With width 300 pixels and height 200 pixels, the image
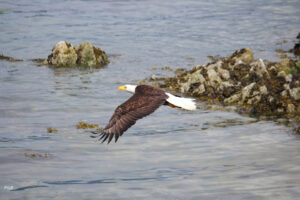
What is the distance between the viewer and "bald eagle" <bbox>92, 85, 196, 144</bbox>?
32.3ft

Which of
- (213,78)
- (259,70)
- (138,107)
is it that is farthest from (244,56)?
(138,107)

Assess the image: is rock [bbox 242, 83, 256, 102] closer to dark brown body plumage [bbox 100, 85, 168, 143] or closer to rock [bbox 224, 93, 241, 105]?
rock [bbox 224, 93, 241, 105]

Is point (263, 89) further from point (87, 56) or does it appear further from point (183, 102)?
point (87, 56)

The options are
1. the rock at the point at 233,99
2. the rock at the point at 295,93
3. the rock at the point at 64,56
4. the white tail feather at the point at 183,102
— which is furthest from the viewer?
the rock at the point at 64,56

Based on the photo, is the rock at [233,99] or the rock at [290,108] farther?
the rock at [233,99]

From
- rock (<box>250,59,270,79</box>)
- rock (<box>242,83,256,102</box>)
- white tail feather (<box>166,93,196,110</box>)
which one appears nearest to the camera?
white tail feather (<box>166,93,196,110</box>)

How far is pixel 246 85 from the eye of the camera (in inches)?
629

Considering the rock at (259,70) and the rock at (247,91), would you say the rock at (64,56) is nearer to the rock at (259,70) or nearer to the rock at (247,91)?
the rock at (259,70)

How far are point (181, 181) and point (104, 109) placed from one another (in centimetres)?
561

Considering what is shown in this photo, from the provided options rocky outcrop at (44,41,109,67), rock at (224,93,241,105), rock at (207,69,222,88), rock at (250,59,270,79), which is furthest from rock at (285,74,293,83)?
rocky outcrop at (44,41,109,67)

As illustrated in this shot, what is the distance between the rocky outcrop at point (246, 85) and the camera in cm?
1449

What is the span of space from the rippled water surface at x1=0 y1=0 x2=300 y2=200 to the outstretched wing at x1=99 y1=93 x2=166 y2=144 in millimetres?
1485

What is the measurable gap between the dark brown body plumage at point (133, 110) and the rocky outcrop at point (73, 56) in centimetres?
1144

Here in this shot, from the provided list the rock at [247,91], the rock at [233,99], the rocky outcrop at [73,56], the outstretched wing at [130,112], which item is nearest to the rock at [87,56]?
the rocky outcrop at [73,56]
